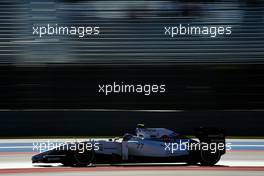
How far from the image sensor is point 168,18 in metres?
19.9

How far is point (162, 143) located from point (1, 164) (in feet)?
9.44

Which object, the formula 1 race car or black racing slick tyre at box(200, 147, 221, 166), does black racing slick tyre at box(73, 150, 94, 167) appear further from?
black racing slick tyre at box(200, 147, 221, 166)

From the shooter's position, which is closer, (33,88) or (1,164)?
(1,164)

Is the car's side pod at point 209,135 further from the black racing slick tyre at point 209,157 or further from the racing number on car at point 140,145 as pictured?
the racing number on car at point 140,145

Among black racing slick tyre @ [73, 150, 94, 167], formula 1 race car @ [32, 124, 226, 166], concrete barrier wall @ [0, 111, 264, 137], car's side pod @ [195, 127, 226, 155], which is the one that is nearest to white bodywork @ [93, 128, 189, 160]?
formula 1 race car @ [32, 124, 226, 166]

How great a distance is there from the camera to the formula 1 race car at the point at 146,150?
28.8 ft

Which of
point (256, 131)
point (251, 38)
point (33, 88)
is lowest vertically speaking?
point (256, 131)

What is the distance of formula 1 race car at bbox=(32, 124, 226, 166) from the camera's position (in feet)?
28.8

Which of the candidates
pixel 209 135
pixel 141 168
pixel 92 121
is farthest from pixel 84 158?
pixel 92 121

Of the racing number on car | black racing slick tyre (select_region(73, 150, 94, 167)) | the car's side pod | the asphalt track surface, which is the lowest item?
the asphalt track surface

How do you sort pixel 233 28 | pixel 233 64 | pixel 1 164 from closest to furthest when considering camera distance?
1. pixel 1 164
2. pixel 233 64
3. pixel 233 28

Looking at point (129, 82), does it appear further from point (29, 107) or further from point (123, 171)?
point (123, 171)

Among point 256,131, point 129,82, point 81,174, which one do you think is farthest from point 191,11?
point 81,174

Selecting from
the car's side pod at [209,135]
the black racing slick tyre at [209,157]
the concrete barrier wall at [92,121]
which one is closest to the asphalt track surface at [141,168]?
the black racing slick tyre at [209,157]
